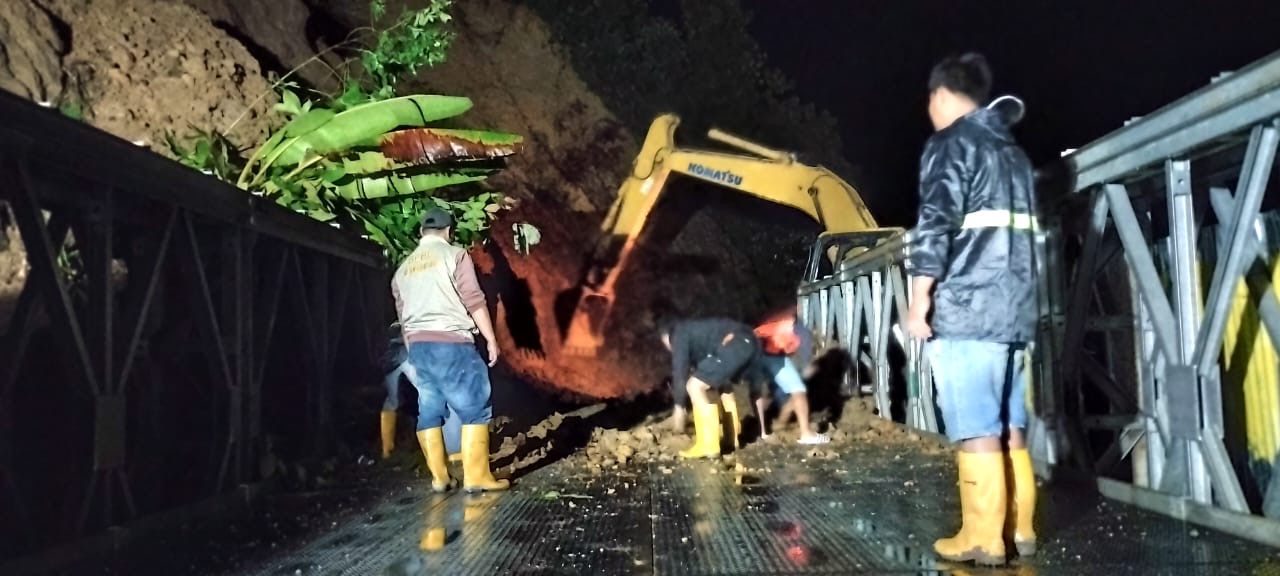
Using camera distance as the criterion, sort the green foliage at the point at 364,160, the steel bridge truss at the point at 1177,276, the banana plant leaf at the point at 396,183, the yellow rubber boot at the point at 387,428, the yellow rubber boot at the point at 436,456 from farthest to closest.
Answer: the banana plant leaf at the point at 396,183 → the green foliage at the point at 364,160 → the yellow rubber boot at the point at 387,428 → the yellow rubber boot at the point at 436,456 → the steel bridge truss at the point at 1177,276

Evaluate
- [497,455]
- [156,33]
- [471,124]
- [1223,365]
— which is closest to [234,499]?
[497,455]

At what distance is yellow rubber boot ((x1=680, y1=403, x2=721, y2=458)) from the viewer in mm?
7914

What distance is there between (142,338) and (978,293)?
459cm

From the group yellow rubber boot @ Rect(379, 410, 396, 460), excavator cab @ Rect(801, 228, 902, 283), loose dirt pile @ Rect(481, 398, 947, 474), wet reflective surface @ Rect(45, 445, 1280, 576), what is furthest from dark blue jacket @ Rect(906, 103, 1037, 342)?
excavator cab @ Rect(801, 228, 902, 283)

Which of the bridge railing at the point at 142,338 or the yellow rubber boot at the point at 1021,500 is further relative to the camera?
the bridge railing at the point at 142,338

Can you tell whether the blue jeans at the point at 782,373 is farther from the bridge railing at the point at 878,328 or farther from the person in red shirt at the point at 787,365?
the bridge railing at the point at 878,328

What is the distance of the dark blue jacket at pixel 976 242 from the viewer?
390 cm

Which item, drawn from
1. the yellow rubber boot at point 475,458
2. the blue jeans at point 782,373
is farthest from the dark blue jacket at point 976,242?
the blue jeans at point 782,373

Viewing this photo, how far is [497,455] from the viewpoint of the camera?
834 centimetres

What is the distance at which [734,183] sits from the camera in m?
14.6

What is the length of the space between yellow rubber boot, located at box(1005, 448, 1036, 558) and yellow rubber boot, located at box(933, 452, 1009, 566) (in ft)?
0.35

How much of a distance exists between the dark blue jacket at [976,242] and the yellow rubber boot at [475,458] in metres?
3.31

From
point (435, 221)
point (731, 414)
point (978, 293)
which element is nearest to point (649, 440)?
point (731, 414)

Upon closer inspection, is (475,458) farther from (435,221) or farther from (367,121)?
(367,121)
